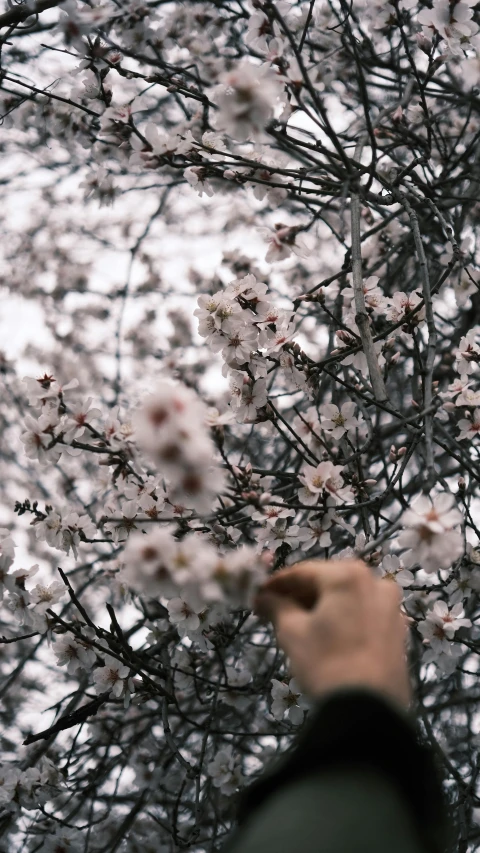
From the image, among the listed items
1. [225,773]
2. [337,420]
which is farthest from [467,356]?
[225,773]

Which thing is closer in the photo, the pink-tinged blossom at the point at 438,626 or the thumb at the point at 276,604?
the thumb at the point at 276,604

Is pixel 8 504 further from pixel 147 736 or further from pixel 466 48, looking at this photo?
pixel 466 48

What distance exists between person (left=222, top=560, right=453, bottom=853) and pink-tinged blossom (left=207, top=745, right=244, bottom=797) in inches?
75.3

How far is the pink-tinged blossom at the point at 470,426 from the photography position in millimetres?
2061

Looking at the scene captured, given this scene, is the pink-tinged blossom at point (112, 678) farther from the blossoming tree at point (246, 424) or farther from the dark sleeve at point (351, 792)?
the dark sleeve at point (351, 792)

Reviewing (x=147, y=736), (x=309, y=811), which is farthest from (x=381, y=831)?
(x=147, y=736)

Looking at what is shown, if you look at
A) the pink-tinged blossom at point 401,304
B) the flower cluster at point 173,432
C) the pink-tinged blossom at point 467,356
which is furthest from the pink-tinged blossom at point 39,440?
the pink-tinged blossom at point 467,356

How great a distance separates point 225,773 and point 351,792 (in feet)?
6.84

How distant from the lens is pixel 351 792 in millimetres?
871

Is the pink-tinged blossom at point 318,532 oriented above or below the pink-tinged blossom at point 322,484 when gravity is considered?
below

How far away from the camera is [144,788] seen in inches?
118

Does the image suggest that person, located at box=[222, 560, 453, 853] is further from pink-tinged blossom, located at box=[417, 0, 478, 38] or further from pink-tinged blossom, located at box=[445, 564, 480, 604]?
pink-tinged blossom, located at box=[417, 0, 478, 38]

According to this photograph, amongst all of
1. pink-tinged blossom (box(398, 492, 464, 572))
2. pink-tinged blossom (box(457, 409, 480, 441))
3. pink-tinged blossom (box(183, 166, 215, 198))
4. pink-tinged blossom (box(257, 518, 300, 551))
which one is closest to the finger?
pink-tinged blossom (box(398, 492, 464, 572))

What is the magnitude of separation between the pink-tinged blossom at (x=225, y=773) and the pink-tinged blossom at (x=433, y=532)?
171 centimetres
